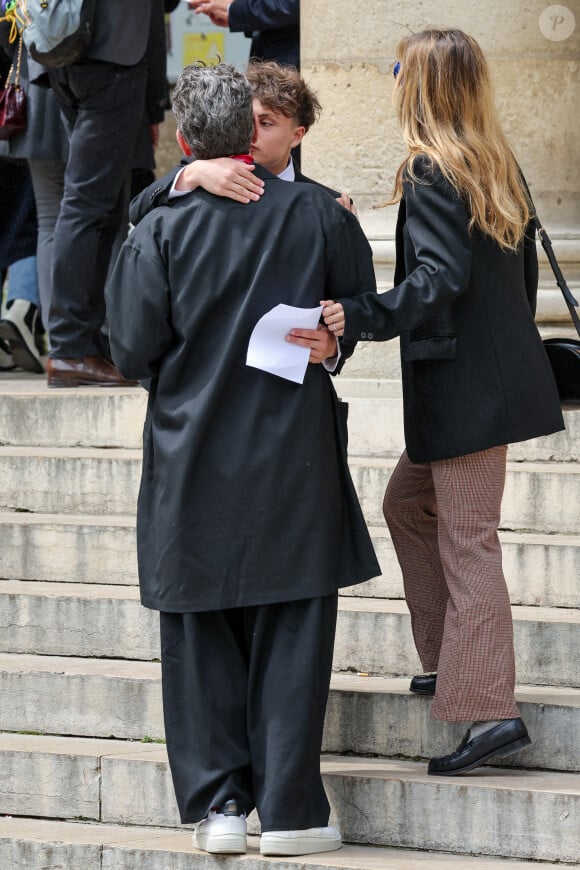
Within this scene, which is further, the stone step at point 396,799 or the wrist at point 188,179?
the stone step at point 396,799

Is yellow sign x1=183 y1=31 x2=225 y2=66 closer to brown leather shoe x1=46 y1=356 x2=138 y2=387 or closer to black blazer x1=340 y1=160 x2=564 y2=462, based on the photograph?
brown leather shoe x1=46 y1=356 x2=138 y2=387

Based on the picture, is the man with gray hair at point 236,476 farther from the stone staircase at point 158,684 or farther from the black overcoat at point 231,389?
the stone staircase at point 158,684

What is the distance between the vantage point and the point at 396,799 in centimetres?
414

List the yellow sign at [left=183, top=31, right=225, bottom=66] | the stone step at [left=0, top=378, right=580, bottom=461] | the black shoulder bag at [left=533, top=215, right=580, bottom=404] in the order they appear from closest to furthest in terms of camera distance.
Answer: the black shoulder bag at [left=533, top=215, right=580, bottom=404]
the stone step at [left=0, top=378, right=580, bottom=461]
the yellow sign at [left=183, top=31, right=225, bottom=66]

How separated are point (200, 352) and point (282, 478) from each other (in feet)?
1.17

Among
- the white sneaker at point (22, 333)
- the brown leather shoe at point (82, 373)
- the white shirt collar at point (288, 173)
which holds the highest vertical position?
the white shirt collar at point (288, 173)

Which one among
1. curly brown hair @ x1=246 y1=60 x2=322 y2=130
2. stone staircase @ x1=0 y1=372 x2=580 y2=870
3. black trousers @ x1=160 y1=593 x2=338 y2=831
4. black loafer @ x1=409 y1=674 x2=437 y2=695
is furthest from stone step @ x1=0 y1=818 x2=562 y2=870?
curly brown hair @ x1=246 y1=60 x2=322 y2=130

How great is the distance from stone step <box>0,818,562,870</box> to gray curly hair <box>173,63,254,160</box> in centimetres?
171

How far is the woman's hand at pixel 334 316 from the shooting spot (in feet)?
12.5

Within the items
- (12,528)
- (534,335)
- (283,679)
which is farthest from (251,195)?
(12,528)

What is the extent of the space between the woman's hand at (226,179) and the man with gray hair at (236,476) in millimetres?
35

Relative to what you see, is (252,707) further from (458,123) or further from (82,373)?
(82,373)

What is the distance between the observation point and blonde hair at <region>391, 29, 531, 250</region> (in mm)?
3908

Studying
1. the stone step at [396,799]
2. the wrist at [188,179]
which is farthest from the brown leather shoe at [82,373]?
the wrist at [188,179]
